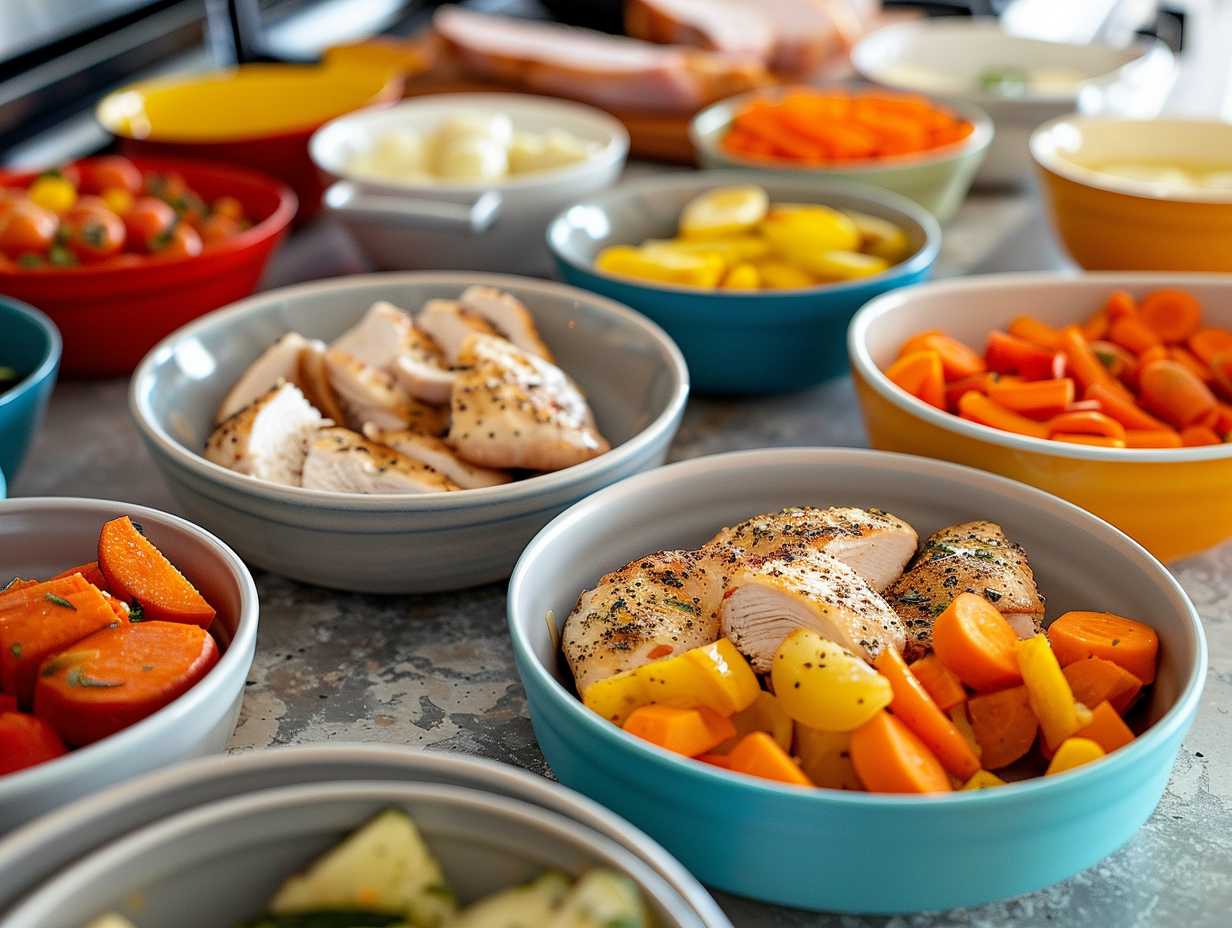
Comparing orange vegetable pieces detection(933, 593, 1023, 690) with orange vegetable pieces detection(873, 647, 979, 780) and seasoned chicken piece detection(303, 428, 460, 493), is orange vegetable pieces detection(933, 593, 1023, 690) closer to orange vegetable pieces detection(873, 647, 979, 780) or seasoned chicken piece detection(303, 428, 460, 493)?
orange vegetable pieces detection(873, 647, 979, 780)

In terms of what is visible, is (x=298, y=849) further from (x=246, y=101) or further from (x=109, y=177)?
(x=246, y=101)

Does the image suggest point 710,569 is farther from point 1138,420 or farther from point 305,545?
point 1138,420

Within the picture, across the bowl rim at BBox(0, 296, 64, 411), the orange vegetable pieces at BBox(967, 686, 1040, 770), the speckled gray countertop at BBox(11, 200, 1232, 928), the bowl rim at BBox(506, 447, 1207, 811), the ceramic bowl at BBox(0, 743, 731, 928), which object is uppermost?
the ceramic bowl at BBox(0, 743, 731, 928)

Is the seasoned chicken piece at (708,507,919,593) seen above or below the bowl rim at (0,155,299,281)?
below

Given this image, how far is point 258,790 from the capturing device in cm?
81

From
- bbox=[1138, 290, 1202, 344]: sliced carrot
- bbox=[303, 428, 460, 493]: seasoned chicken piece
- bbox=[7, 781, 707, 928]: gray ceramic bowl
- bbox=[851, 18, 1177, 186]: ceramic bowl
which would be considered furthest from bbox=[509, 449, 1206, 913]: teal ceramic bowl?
bbox=[851, 18, 1177, 186]: ceramic bowl

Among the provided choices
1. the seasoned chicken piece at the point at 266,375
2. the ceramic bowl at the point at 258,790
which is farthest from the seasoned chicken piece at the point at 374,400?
the ceramic bowl at the point at 258,790

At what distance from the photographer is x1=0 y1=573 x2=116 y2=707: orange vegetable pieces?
0.95 m

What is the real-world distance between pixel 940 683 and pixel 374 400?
0.73 metres

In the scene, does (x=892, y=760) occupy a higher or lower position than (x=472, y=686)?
higher

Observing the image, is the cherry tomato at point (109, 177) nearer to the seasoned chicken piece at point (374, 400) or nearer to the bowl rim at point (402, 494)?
the bowl rim at point (402, 494)

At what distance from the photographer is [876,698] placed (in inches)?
35.8

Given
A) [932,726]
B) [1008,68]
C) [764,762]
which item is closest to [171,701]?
[764,762]

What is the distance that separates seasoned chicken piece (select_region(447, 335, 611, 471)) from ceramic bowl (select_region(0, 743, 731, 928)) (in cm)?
52
